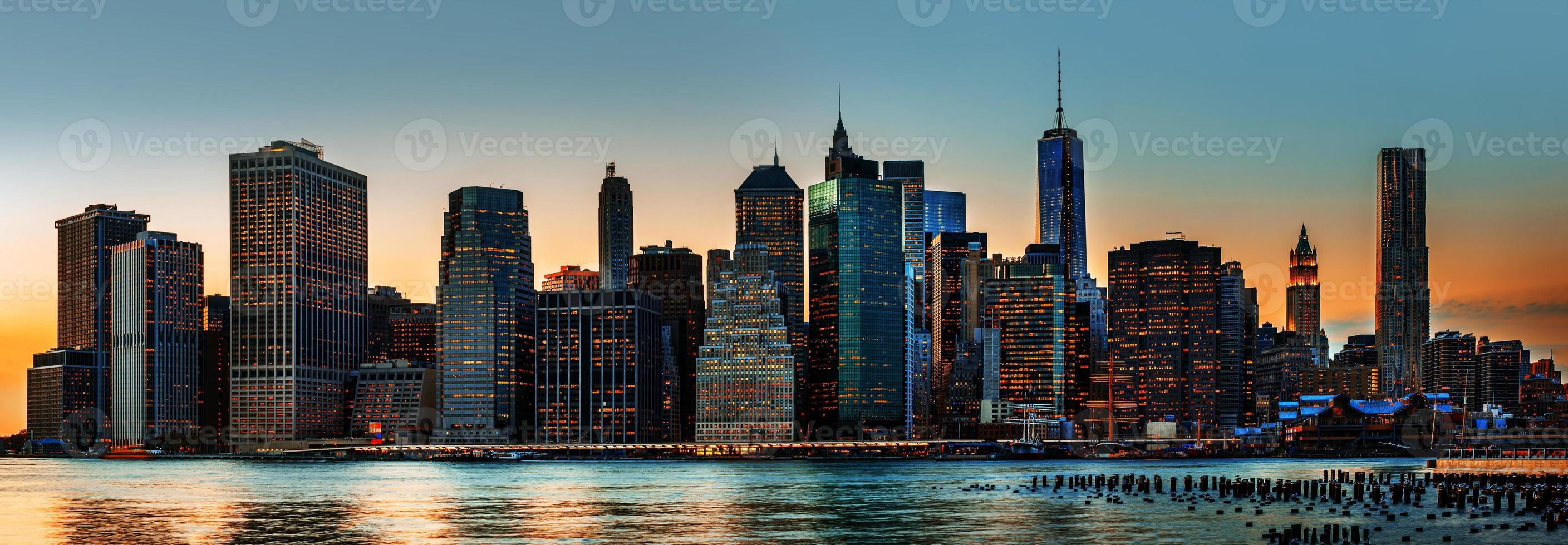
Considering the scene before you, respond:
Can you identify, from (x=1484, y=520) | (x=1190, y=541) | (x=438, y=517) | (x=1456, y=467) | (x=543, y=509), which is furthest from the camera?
(x=1456, y=467)

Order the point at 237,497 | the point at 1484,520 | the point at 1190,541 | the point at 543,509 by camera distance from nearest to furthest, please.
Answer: the point at 1190,541 → the point at 1484,520 → the point at 543,509 → the point at 237,497

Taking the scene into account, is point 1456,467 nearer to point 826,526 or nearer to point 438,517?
point 826,526

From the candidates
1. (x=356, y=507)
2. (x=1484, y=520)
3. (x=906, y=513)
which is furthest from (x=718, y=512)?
(x=1484, y=520)

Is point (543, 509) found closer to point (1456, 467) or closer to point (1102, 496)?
point (1102, 496)

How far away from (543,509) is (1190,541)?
61086 mm

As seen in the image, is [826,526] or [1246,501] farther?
[1246,501]

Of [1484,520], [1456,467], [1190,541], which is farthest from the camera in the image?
[1456,467]

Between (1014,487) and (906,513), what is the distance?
4215cm

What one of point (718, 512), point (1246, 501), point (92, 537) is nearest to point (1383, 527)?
point (1246, 501)

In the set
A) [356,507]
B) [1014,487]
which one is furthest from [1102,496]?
[356,507]

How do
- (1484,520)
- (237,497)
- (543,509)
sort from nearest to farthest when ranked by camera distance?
(1484,520) → (543,509) → (237,497)

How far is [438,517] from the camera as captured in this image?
428 ft

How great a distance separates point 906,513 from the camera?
429 ft

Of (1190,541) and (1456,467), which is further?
(1456,467)
